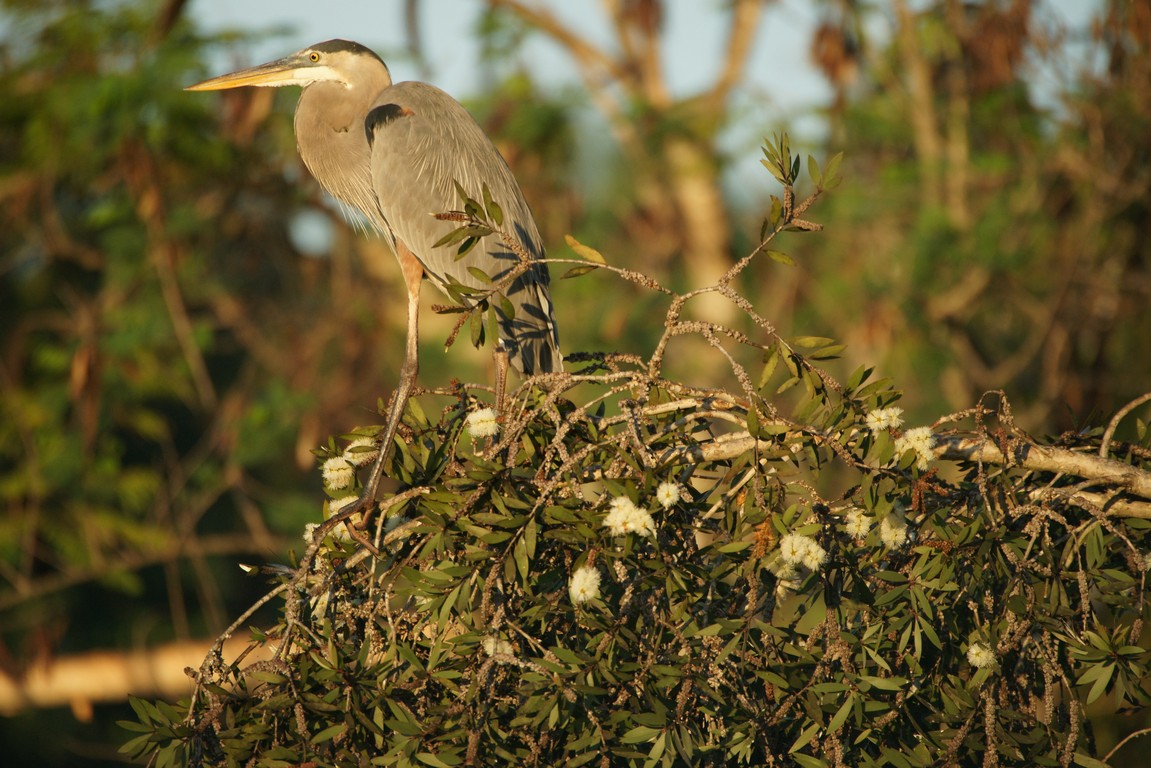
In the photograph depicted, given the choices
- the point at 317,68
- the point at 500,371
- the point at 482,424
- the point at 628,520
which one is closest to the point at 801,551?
the point at 628,520

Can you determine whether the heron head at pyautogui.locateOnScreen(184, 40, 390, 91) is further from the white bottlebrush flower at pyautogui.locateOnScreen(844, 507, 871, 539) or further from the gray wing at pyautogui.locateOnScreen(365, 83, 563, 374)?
the white bottlebrush flower at pyautogui.locateOnScreen(844, 507, 871, 539)

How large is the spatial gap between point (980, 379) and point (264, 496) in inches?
205

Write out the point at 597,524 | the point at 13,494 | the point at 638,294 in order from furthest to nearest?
the point at 638,294, the point at 13,494, the point at 597,524

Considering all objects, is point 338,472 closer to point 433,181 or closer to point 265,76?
point 433,181

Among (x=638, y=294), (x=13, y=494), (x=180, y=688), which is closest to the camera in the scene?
(x=180, y=688)

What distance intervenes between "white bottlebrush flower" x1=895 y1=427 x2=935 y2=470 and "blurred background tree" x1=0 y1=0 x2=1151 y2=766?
501 cm

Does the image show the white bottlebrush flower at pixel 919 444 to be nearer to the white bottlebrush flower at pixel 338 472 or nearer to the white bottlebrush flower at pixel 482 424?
the white bottlebrush flower at pixel 482 424

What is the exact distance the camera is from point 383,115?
412 cm

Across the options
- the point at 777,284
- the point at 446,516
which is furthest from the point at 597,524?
the point at 777,284

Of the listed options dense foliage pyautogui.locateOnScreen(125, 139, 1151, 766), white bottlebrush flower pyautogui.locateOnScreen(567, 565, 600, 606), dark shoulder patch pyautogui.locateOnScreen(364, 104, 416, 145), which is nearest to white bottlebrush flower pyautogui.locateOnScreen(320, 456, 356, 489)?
dense foliage pyautogui.locateOnScreen(125, 139, 1151, 766)

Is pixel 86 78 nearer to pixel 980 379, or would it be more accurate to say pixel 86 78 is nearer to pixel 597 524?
pixel 980 379

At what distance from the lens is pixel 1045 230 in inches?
327

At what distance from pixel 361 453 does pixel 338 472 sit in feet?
0.31

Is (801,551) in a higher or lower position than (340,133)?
lower
